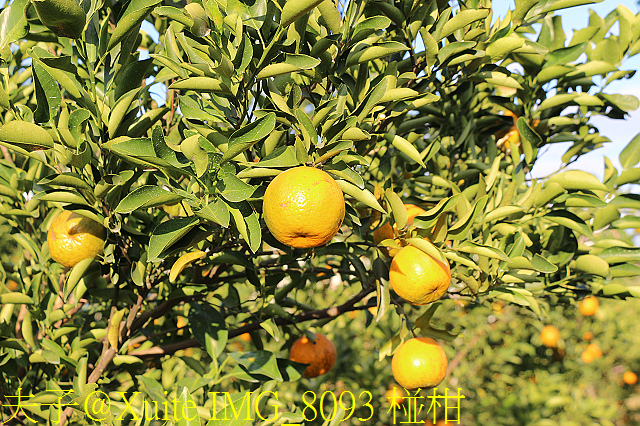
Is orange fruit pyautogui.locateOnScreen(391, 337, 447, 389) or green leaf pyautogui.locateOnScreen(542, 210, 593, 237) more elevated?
green leaf pyautogui.locateOnScreen(542, 210, 593, 237)

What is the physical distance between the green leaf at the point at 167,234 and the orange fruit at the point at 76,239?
1.07 feet

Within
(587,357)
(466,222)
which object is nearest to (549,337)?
(587,357)

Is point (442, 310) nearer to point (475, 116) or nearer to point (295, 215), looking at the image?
point (475, 116)

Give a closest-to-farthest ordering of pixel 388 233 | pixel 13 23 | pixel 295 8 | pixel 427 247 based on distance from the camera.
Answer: pixel 295 8 → pixel 13 23 → pixel 427 247 → pixel 388 233

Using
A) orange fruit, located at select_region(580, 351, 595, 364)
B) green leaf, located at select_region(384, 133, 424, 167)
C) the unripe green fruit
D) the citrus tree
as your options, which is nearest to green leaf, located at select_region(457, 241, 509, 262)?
the citrus tree

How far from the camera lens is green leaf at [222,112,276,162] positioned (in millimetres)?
936

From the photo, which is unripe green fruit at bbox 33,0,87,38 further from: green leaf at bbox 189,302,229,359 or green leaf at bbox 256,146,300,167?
green leaf at bbox 189,302,229,359

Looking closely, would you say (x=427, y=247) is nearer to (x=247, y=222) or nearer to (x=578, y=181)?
(x=247, y=222)

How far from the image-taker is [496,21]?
1.41 meters

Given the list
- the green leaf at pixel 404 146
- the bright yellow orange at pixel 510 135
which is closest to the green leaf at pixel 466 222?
the green leaf at pixel 404 146

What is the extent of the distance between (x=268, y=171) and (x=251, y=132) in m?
0.10

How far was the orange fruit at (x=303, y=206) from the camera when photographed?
0.93 meters

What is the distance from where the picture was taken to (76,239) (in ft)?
3.95

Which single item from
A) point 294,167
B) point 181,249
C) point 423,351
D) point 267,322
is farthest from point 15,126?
point 423,351
